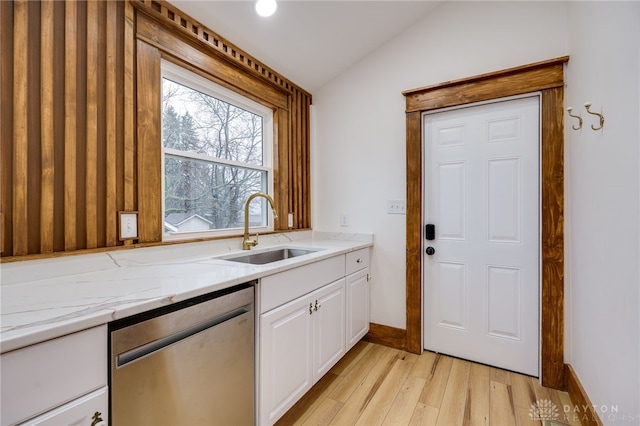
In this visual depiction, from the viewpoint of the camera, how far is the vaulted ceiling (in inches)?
71.3

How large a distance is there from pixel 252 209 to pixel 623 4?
230 centimetres

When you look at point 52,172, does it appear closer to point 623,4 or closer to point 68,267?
point 68,267

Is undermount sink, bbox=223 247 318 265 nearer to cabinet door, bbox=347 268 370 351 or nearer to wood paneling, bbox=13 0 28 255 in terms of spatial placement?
cabinet door, bbox=347 268 370 351

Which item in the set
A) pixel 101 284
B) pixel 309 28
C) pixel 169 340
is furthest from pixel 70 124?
pixel 309 28

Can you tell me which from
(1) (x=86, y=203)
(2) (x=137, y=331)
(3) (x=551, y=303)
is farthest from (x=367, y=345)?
(1) (x=86, y=203)

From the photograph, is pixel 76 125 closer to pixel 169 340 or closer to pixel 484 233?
pixel 169 340

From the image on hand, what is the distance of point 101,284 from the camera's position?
1.12 m

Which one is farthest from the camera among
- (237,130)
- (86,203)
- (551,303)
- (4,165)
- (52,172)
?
(237,130)

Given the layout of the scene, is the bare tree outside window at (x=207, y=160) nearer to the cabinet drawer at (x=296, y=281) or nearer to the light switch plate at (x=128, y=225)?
the light switch plate at (x=128, y=225)

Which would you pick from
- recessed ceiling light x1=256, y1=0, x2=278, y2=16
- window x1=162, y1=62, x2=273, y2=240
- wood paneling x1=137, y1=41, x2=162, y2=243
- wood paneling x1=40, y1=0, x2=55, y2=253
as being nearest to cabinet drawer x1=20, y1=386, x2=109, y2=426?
wood paneling x1=40, y1=0, x2=55, y2=253

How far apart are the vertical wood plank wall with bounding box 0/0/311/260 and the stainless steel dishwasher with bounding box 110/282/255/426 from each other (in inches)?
26.2

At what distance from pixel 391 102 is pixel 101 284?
7.51 feet

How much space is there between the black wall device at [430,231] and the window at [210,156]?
1281mm

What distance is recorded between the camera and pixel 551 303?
190cm
